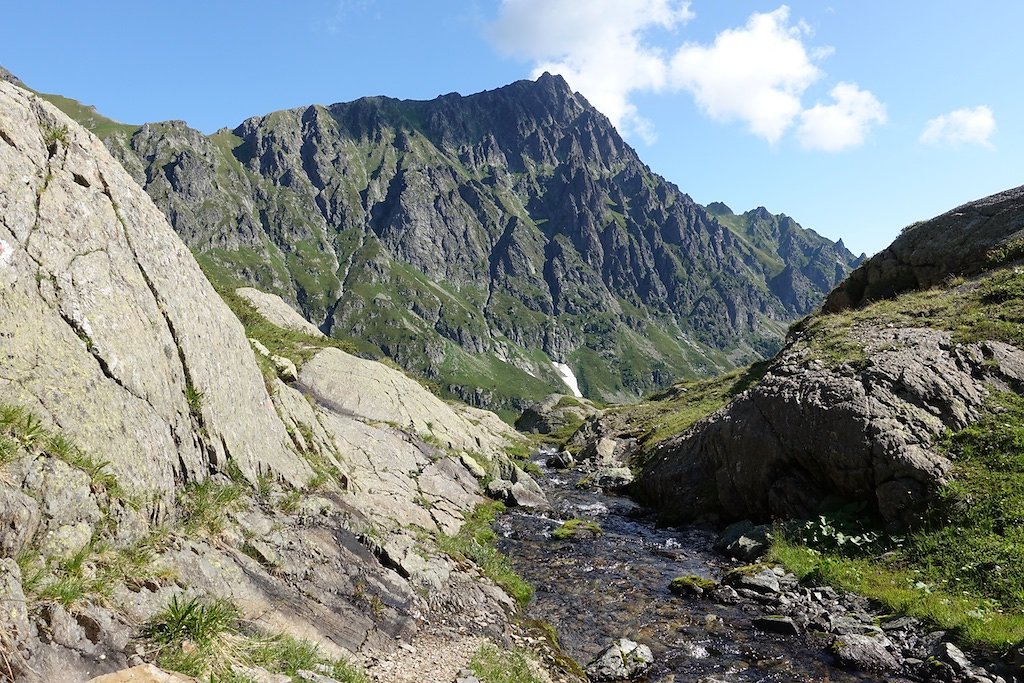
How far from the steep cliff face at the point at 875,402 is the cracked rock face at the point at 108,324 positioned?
27.1 meters

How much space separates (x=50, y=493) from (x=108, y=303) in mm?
6987

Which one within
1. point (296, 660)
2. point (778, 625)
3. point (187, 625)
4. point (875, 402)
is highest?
point (875, 402)

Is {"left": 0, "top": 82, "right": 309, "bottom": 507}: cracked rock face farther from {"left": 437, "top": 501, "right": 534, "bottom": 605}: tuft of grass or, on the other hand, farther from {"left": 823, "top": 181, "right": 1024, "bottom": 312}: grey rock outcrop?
{"left": 823, "top": 181, "right": 1024, "bottom": 312}: grey rock outcrop

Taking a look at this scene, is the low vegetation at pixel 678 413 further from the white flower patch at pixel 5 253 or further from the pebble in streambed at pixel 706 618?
the white flower patch at pixel 5 253

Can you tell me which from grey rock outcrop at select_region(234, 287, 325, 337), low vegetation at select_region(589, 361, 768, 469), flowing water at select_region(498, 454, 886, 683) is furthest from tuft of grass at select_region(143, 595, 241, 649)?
low vegetation at select_region(589, 361, 768, 469)

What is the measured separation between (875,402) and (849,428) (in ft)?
6.83

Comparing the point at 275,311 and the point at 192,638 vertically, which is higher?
the point at 275,311

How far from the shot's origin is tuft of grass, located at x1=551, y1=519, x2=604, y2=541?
32844 millimetres

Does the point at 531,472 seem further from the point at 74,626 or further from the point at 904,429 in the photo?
the point at 74,626

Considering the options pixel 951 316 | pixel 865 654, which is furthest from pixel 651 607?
pixel 951 316

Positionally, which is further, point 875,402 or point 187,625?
point 875,402

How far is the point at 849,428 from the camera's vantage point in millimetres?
28422

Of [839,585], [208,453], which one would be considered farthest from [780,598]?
[208,453]

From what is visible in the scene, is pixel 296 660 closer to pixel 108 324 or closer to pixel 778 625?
pixel 108 324
